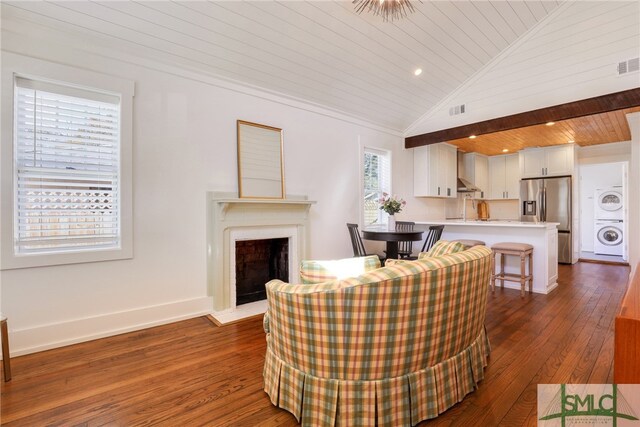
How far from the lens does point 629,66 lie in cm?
354

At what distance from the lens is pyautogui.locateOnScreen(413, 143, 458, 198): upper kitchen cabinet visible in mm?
5691

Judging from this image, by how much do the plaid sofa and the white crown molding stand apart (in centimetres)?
428

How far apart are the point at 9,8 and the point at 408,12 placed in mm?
3617

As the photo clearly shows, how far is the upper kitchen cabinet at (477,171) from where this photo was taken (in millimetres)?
6820

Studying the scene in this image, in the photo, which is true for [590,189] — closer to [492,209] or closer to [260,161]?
[492,209]

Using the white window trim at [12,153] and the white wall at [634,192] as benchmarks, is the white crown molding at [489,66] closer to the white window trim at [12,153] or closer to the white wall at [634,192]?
the white wall at [634,192]

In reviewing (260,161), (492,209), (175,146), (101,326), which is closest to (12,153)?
(175,146)

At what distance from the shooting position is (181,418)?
1639 mm

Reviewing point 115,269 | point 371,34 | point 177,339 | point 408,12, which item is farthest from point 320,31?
point 177,339

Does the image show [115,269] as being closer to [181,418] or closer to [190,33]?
[181,418]

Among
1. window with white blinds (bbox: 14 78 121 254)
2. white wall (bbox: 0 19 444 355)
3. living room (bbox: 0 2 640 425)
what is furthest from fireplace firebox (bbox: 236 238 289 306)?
window with white blinds (bbox: 14 78 121 254)

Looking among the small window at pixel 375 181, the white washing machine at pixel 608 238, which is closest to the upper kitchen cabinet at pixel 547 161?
the white washing machine at pixel 608 238

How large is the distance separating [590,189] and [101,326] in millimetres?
10254

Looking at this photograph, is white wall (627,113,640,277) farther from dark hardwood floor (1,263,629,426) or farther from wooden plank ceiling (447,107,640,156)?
dark hardwood floor (1,263,629,426)
